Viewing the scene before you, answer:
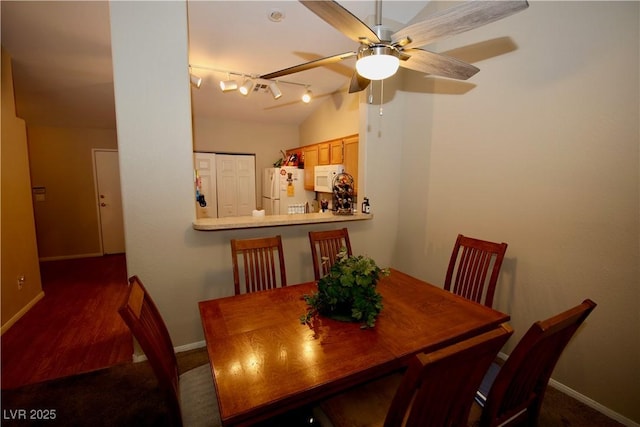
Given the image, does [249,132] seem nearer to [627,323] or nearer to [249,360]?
[249,360]

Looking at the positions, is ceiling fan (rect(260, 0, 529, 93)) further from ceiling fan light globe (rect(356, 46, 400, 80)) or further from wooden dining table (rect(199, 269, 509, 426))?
wooden dining table (rect(199, 269, 509, 426))

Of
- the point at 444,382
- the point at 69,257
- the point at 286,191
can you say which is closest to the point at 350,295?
the point at 444,382

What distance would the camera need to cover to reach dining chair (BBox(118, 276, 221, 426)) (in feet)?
3.15

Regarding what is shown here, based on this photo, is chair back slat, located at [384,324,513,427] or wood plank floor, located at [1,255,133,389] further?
wood plank floor, located at [1,255,133,389]

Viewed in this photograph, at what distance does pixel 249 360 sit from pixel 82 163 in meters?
5.43

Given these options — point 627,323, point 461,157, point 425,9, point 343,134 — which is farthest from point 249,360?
point 343,134

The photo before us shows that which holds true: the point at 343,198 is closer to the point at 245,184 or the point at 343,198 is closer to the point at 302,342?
the point at 302,342

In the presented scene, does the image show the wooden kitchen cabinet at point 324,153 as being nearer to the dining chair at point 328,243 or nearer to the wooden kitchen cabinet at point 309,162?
the wooden kitchen cabinet at point 309,162

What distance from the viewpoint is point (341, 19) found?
50.3 inches

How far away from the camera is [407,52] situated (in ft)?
5.14

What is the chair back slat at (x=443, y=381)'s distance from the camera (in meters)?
0.71

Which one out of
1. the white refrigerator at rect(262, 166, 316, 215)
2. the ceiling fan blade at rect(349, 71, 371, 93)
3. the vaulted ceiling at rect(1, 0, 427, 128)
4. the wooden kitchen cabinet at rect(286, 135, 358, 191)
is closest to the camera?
the ceiling fan blade at rect(349, 71, 371, 93)

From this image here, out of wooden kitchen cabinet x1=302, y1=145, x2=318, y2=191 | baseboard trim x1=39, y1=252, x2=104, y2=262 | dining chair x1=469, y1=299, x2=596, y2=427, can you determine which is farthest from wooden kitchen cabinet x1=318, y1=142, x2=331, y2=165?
baseboard trim x1=39, y1=252, x2=104, y2=262

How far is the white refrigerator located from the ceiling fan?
3080 mm
